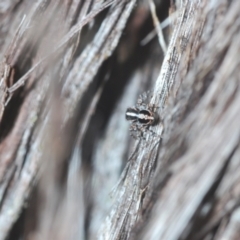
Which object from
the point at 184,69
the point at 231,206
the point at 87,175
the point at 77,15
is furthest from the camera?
the point at 87,175

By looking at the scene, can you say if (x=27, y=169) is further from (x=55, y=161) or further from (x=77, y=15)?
(x=77, y=15)

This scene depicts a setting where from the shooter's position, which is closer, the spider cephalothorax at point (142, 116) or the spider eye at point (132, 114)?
the spider cephalothorax at point (142, 116)

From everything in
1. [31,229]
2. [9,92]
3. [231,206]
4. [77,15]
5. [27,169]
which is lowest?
[231,206]

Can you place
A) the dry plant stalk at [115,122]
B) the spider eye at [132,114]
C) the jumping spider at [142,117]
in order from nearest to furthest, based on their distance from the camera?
the dry plant stalk at [115,122] < the jumping spider at [142,117] < the spider eye at [132,114]

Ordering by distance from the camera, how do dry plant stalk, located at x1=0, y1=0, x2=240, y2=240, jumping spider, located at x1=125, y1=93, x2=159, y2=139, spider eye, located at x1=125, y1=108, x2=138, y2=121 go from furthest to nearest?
spider eye, located at x1=125, y1=108, x2=138, y2=121
jumping spider, located at x1=125, y1=93, x2=159, y2=139
dry plant stalk, located at x1=0, y1=0, x2=240, y2=240

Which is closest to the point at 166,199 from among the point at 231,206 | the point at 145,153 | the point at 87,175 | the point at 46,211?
the point at 231,206

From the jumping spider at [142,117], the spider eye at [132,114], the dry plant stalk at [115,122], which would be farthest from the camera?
the spider eye at [132,114]
